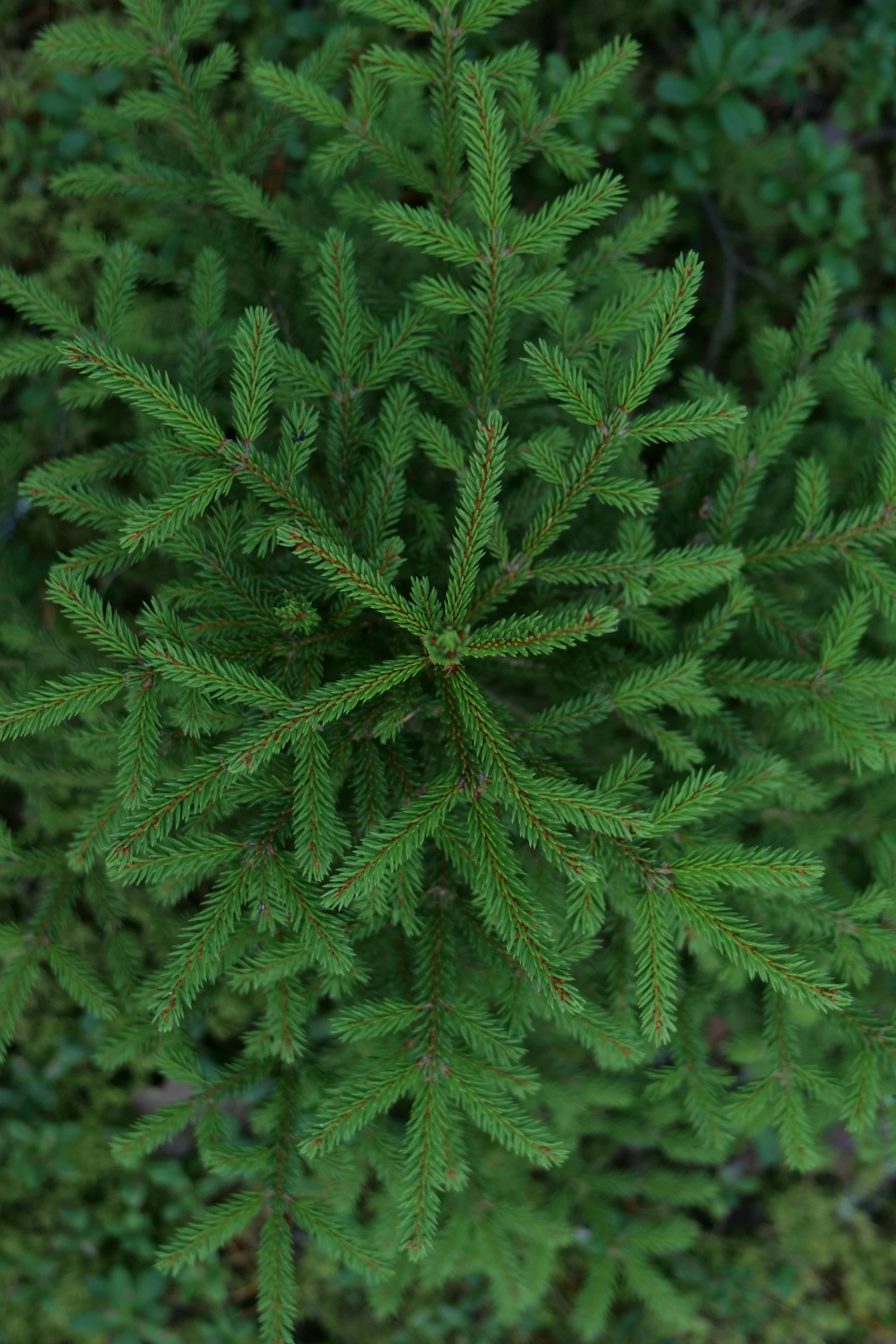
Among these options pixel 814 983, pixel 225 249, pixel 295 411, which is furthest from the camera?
pixel 225 249

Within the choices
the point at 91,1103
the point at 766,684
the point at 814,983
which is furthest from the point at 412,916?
the point at 91,1103

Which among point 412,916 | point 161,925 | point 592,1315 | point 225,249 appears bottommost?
point 592,1315

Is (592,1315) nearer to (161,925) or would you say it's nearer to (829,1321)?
(829,1321)

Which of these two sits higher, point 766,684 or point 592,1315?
point 766,684

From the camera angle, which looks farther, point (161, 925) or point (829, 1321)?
point (829, 1321)

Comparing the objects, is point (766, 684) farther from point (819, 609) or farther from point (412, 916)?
point (412, 916)

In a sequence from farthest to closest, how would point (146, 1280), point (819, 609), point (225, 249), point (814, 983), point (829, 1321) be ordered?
1. point (829, 1321)
2. point (146, 1280)
3. point (819, 609)
4. point (225, 249)
5. point (814, 983)

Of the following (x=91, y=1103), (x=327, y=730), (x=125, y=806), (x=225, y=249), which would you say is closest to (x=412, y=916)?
(x=327, y=730)
